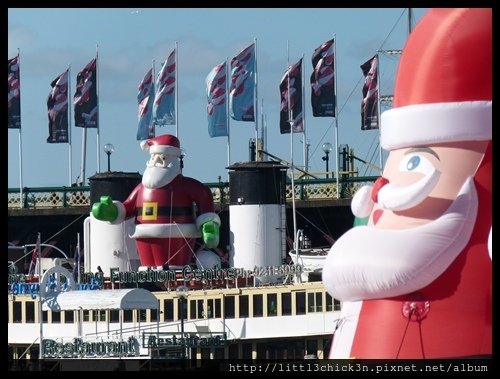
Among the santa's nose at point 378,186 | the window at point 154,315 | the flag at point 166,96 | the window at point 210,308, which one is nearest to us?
the santa's nose at point 378,186

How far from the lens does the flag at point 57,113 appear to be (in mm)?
66062

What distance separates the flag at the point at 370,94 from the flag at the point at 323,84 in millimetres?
1037

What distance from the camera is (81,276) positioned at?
2222 inches

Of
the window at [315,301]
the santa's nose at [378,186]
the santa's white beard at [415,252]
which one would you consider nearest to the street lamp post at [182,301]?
the window at [315,301]

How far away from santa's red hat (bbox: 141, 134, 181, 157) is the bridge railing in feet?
33.9

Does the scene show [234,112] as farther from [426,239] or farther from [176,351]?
[426,239]

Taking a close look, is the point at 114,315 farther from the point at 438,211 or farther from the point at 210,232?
the point at 438,211

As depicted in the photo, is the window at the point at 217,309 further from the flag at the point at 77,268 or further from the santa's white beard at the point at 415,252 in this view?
the santa's white beard at the point at 415,252

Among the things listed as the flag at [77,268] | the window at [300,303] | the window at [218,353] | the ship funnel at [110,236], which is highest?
the ship funnel at [110,236]

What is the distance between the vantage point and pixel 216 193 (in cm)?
6912

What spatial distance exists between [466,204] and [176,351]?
17.0 m

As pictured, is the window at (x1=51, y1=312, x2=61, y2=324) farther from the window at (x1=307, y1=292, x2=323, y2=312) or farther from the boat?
the window at (x1=307, y1=292, x2=323, y2=312)

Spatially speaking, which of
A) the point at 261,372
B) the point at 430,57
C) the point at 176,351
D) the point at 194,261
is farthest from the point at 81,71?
the point at 430,57

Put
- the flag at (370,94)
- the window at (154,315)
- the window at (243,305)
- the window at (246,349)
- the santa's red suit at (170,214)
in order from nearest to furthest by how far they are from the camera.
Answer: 1. the window at (246,349)
2. the window at (243,305)
3. the window at (154,315)
4. the santa's red suit at (170,214)
5. the flag at (370,94)
